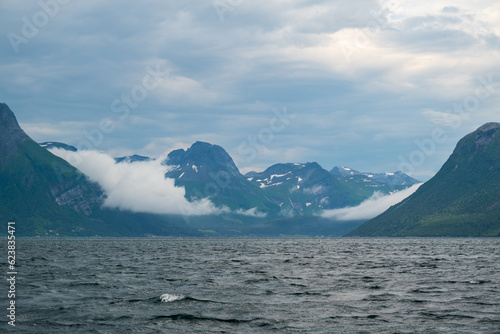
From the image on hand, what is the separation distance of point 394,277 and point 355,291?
17218mm

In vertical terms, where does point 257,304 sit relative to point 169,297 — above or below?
below

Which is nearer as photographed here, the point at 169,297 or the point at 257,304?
the point at 257,304

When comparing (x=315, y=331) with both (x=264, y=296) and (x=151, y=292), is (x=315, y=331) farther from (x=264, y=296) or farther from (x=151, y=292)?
(x=151, y=292)

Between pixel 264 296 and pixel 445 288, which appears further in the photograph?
pixel 445 288

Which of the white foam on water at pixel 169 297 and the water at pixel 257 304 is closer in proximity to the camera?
the water at pixel 257 304

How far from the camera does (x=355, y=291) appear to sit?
50562mm

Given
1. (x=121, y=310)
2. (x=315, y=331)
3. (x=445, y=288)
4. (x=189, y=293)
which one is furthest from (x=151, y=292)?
(x=445, y=288)

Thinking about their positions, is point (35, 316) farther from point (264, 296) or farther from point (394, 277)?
point (394, 277)

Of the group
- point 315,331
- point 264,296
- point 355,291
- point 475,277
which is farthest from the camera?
point 475,277

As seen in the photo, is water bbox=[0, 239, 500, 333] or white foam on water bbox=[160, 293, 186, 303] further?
white foam on water bbox=[160, 293, 186, 303]

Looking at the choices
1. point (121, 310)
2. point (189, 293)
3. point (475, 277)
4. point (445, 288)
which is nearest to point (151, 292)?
point (189, 293)

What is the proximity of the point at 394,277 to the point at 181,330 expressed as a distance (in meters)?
41.4

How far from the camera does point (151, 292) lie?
163ft

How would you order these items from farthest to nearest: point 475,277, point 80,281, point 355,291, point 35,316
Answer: point 475,277 → point 80,281 → point 355,291 → point 35,316
